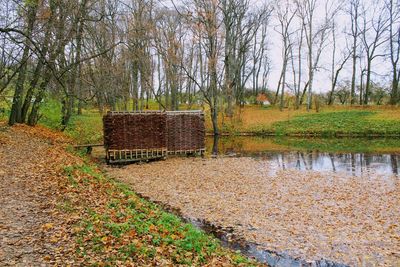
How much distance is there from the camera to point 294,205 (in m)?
9.99

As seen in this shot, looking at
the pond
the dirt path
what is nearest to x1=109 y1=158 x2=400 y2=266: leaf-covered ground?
the pond

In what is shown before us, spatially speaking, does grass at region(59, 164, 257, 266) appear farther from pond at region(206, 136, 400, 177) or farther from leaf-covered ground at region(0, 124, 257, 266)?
pond at region(206, 136, 400, 177)

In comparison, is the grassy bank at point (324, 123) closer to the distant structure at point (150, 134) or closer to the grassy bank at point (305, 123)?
the grassy bank at point (305, 123)

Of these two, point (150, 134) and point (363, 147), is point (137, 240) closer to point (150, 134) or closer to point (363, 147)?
point (150, 134)

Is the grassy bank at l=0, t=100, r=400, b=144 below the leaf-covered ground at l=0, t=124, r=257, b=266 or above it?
above

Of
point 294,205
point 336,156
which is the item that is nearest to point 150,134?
point 294,205

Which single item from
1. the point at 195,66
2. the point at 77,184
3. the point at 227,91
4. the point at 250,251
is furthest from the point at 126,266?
the point at 195,66

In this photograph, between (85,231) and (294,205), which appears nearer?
(85,231)

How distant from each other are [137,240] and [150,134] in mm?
13349

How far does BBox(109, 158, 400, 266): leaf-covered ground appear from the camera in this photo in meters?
7.17

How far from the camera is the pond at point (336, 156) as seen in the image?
16.4m

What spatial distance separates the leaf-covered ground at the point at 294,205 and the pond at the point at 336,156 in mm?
1787

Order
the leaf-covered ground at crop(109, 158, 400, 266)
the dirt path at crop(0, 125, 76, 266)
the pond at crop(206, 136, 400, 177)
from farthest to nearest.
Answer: the pond at crop(206, 136, 400, 177) → the leaf-covered ground at crop(109, 158, 400, 266) → the dirt path at crop(0, 125, 76, 266)

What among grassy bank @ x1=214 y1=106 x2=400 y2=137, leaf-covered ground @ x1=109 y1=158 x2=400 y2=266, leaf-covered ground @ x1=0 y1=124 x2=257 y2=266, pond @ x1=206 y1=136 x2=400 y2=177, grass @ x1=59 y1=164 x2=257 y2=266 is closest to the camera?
leaf-covered ground @ x1=0 y1=124 x2=257 y2=266
